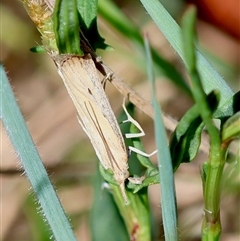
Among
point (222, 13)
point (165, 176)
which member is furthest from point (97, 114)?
A: point (222, 13)

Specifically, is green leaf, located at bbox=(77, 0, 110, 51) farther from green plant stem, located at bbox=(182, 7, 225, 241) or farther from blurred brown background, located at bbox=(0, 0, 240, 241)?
blurred brown background, located at bbox=(0, 0, 240, 241)

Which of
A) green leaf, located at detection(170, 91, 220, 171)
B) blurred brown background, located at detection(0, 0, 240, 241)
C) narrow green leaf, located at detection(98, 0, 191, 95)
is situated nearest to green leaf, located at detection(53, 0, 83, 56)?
green leaf, located at detection(170, 91, 220, 171)

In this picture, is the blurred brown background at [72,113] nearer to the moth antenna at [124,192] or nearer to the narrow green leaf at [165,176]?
the moth antenna at [124,192]

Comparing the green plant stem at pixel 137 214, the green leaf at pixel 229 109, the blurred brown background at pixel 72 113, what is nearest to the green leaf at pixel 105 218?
the green plant stem at pixel 137 214

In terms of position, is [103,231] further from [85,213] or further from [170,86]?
[170,86]

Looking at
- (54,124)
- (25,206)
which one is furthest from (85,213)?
(54,124)

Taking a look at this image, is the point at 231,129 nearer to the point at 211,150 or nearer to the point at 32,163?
the point at 211,150
